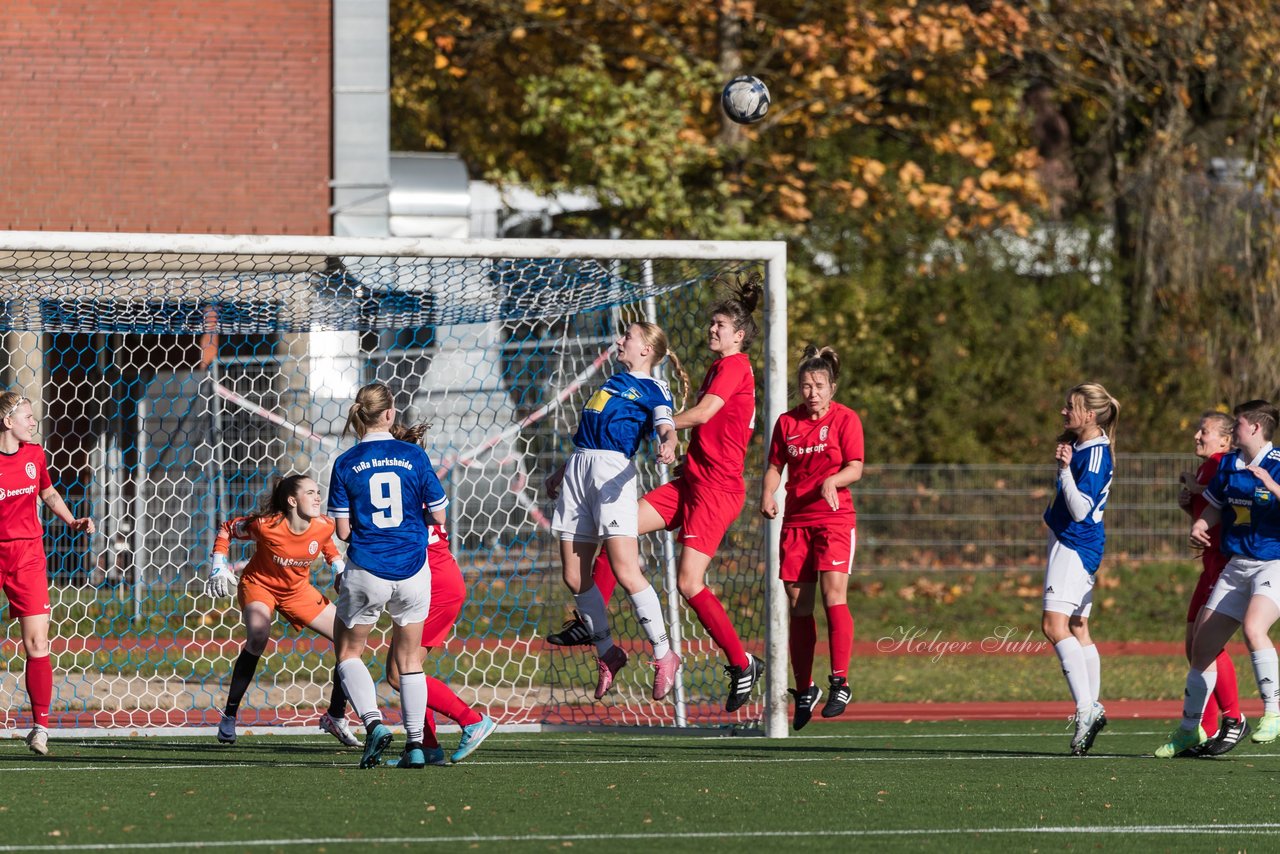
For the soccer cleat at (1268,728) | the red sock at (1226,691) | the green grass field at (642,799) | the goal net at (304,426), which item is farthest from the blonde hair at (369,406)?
the soccer cleat at (1268,728)

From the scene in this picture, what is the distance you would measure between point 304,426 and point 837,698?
25.7 ft

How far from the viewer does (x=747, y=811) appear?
6.22 m

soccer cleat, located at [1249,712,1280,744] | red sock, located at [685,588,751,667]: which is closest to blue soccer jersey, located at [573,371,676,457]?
red sock, located at [685,588,751,667]

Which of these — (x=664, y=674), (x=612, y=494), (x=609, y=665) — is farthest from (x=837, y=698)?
(x=612, y=494)

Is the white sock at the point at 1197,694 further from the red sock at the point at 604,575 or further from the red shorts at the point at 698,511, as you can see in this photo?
the red sock at the point at 604,575

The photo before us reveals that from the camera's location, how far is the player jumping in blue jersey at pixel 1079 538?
8234mm

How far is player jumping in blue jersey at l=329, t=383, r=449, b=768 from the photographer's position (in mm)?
7156

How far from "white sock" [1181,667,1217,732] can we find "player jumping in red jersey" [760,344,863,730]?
65.2 inches

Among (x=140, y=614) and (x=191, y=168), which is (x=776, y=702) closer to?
(x=140, y=614)

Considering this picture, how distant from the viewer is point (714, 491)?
28.5ft

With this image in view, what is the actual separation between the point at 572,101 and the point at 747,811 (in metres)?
13.7

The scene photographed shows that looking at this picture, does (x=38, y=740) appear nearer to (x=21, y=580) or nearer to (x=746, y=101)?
(x=21, y=580)

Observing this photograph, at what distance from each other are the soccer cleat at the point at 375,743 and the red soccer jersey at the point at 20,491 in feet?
7.70

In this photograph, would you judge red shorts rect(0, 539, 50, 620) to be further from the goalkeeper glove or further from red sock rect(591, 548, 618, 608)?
red sock rect(591, 548, 618, 608)
